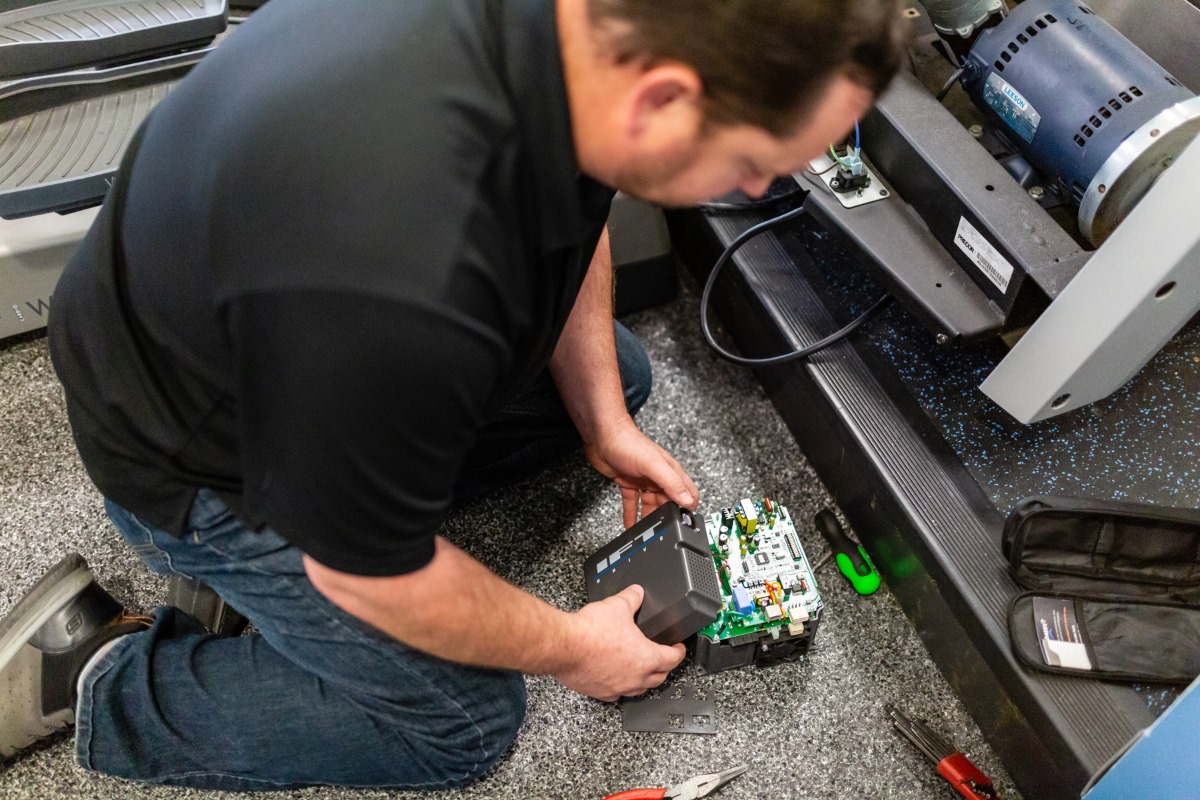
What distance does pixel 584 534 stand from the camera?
3.54ft

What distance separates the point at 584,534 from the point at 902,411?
387 millimetres

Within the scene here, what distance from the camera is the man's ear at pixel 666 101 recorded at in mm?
465

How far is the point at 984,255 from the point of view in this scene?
2.82 ft

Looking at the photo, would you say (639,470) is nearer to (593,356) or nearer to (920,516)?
(593,356)

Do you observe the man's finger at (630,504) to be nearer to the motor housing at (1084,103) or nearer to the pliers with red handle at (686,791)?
the pliers with red handle at (686,791)

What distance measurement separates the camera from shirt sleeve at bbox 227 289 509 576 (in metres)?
0.49

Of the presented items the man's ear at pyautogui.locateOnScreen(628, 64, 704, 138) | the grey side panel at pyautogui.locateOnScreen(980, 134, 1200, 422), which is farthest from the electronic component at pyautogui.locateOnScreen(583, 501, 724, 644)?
the man's ear at pyautogui.locateOnScreen(628, 64, 704, 138)

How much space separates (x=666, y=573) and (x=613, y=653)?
103 millimetres

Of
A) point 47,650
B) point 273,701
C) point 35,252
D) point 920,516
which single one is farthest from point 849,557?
point 35,252

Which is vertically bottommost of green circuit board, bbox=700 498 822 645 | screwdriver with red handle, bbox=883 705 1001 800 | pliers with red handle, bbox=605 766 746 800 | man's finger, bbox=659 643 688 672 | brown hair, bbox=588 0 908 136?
pliers with red handle, bbox=605 766 746 800

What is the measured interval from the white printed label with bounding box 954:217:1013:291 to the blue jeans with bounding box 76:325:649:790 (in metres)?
0.59

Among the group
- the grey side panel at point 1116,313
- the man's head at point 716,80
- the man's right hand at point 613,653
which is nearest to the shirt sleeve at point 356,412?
the man's head at point 716,80

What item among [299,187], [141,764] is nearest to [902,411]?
[299,187]

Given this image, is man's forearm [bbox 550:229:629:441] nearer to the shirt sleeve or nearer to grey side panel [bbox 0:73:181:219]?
the shirt sleeve
